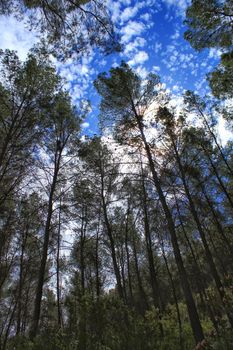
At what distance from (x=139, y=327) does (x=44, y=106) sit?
333 inches

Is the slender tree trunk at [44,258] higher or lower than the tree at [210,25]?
lower

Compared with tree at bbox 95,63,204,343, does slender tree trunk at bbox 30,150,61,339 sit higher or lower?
lower

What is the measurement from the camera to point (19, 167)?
34.6 feet

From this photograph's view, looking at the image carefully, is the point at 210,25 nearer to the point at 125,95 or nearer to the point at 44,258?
the point at 125,95

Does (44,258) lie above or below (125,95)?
below

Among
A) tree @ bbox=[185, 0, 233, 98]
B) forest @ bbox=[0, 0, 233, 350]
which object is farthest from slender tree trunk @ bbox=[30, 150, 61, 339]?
tree @ bbox=[185, 0, 233, 98]

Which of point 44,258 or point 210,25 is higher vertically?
point 210,25

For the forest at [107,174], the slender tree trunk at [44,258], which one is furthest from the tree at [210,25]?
the slender tree trunk at [44,258]

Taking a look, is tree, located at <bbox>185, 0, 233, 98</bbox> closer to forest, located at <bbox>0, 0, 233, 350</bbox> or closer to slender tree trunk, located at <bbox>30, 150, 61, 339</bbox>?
forest, located at <bbox>0, 0, 233, 350</bbox>

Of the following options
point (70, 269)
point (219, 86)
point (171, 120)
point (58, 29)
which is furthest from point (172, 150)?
point (70, 269)

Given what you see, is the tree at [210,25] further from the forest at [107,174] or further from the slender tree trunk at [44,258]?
the slender tree trunk at [44,258]

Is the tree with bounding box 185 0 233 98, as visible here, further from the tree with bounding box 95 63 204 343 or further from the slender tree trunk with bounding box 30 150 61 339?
the slender tree trunk with bounding box 30 150 61 339

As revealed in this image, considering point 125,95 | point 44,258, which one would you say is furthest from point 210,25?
point 44,258

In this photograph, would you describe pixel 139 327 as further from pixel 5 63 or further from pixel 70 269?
pixel 70 269
